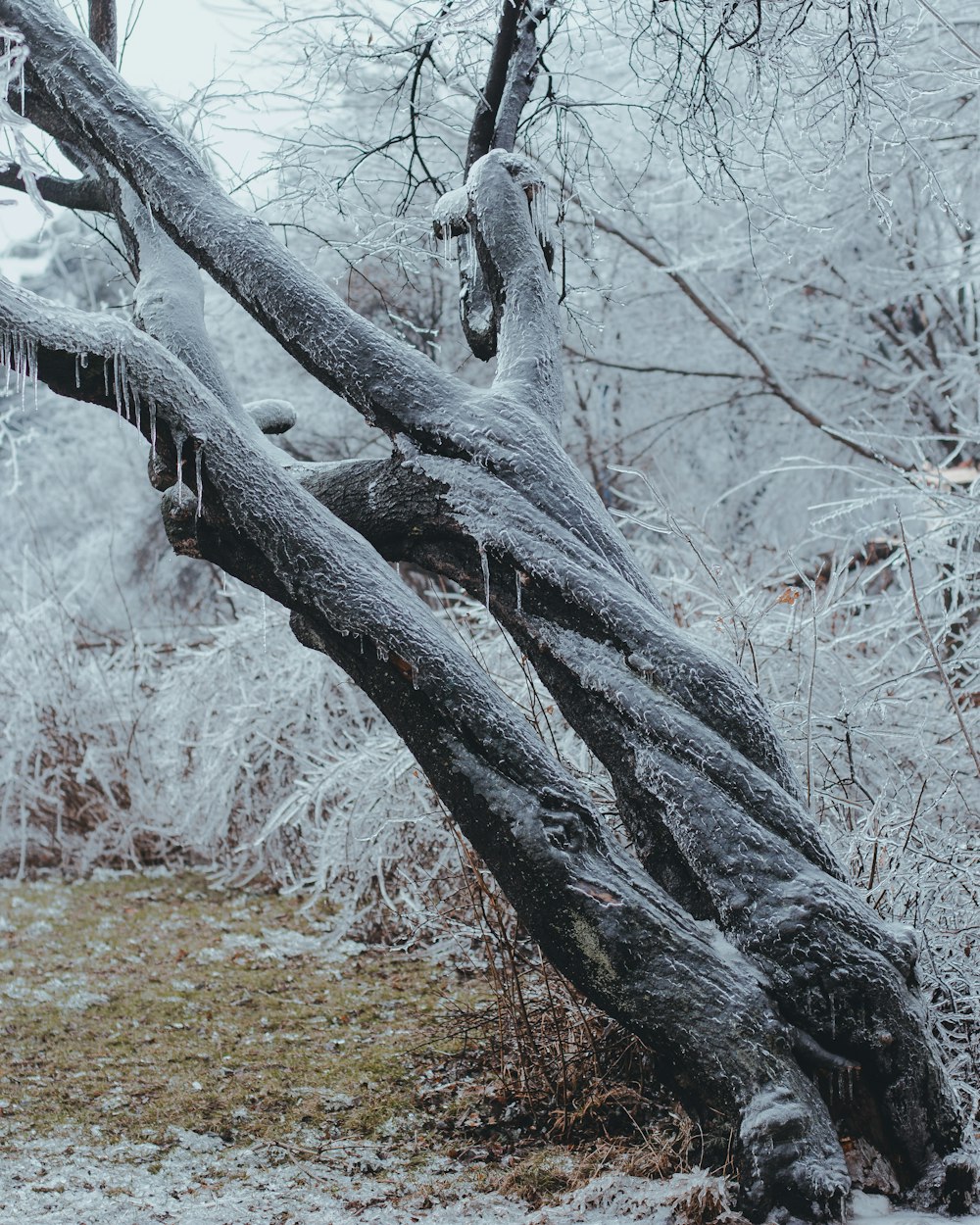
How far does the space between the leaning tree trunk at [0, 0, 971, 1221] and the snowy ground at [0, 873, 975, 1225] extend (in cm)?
33

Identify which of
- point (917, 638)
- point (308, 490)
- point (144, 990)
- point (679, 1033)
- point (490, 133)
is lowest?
point (144, 990)

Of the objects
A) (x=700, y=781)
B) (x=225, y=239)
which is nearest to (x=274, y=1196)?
(x=700, y=781)

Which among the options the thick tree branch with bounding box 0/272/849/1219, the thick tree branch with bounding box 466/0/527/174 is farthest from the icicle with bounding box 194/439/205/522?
the thick tree branch with bounding box 466/0/527/174

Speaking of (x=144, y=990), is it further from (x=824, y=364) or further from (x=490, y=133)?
(x=824, y=364)

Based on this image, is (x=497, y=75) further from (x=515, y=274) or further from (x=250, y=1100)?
(x=250, y=1100)

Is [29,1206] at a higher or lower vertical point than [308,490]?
lower

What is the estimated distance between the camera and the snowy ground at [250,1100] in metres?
2.81

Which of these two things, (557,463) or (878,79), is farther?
(878,79)

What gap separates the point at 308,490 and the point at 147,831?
4897 mm

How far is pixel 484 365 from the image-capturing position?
10008 millimetres

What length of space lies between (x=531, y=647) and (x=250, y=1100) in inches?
67.0

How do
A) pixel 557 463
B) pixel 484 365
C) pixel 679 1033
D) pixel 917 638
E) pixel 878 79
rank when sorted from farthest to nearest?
1. pixel 484 365
2. pixel 917 638
3. pixel 878 79
4. pixel 557 463
5. pixel 679 1033

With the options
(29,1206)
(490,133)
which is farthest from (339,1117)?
(490,133)

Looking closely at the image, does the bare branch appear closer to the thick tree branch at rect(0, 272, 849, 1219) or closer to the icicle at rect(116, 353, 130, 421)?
the thick tree branch at rect(0, 272, 849, 1219)
